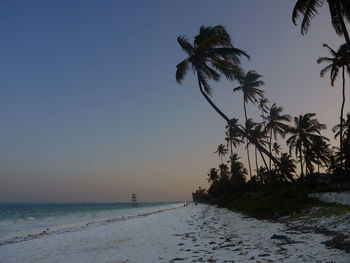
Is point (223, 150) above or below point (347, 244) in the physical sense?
above

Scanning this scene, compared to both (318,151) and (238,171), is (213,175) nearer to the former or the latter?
(238,171)

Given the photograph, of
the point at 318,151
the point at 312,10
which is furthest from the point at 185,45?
the point at 318,151

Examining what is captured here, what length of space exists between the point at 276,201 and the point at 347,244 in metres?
10.4

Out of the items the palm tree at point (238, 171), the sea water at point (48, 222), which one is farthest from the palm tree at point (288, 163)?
the sea water at point (48, 222)

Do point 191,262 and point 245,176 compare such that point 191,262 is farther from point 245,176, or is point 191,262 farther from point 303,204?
point 245,176

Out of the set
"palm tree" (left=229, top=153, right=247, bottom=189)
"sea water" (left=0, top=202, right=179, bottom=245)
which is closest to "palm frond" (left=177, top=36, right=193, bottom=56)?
"sea water" (left=0, top=202, right=179, bottom=245)

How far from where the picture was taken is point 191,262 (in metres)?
5.78

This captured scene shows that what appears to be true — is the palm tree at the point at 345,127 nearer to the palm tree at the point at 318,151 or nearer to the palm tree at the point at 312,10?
the palm tree at the point at 318,151

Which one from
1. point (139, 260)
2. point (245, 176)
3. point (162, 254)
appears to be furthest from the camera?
point (245, 176)

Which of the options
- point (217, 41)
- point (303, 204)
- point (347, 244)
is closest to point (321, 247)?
point (347, 244)

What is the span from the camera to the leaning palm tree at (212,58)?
1692cm

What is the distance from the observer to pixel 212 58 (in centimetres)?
1781

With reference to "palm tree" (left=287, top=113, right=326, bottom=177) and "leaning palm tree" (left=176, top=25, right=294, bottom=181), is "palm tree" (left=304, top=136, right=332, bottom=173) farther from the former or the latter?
"leaning palm tree" (left=176, top=25, right=294, bottom=181)

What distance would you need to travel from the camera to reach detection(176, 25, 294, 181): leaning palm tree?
16.9 m
